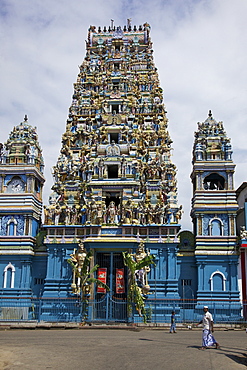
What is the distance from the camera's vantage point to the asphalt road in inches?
486

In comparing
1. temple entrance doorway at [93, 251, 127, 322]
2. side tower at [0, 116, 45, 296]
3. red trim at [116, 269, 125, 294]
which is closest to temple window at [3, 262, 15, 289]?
side tower at [0, 116, 45, 296]

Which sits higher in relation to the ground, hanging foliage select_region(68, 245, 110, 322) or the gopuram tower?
the gopuram tower

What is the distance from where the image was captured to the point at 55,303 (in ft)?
100

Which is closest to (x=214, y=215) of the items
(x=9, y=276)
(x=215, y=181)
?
(x=215, y=181)

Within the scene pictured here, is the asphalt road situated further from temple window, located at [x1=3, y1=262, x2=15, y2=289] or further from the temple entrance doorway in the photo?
temple window, located at [x1=3, y1=262, x2=15, y2=289]

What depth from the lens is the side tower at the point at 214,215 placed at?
3160 cm

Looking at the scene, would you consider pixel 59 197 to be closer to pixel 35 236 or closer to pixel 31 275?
pixel 35 236

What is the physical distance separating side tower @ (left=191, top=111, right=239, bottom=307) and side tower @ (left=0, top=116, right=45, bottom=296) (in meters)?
12.3

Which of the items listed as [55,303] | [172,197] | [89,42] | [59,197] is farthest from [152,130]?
[55,303]

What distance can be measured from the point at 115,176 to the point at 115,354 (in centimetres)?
2228

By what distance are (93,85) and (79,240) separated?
49.8 feet

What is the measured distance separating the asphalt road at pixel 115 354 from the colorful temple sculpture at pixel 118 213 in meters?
10.7

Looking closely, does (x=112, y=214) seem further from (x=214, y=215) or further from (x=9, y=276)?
(x=9, y=276)

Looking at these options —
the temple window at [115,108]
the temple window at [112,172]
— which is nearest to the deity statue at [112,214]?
the temple window at [112,172]
